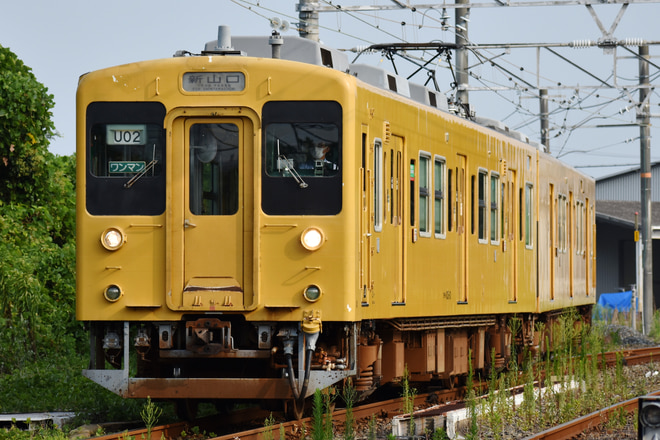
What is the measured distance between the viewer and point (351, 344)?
10.1 m

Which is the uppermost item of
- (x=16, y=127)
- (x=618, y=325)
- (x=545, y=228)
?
(x=16, y=127)

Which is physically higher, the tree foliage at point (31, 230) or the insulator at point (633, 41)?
the insulator at point (633, 41)

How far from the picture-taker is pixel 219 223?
32.7ft

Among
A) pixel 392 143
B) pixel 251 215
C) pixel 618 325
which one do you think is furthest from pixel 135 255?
pixel 618 325

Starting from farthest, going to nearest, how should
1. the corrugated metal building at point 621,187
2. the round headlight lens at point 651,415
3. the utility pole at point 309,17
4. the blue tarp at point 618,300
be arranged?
the corrugated metal building at point 621,187 < the blue tarp at point 618,300 < the utility pole at point 309,17 < the round headlight lens at point 651,415

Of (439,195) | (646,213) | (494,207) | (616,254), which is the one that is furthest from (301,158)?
(616,254)

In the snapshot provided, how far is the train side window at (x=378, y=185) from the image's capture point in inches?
422

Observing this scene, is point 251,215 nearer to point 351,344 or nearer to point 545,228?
point 351,344

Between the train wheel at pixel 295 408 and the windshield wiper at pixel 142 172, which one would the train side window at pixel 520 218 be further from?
the windshield wiper at pixel 142 172

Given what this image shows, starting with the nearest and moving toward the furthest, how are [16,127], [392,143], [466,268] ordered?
[392,143], [466,268], [16,127]

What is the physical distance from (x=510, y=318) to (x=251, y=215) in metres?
6.76

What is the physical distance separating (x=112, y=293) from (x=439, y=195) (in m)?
4.03

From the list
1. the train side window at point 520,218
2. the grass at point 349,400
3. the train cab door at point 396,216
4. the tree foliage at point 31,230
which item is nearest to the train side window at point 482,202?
the grass at point 349,400

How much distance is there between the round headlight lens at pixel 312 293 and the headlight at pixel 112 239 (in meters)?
1.57
